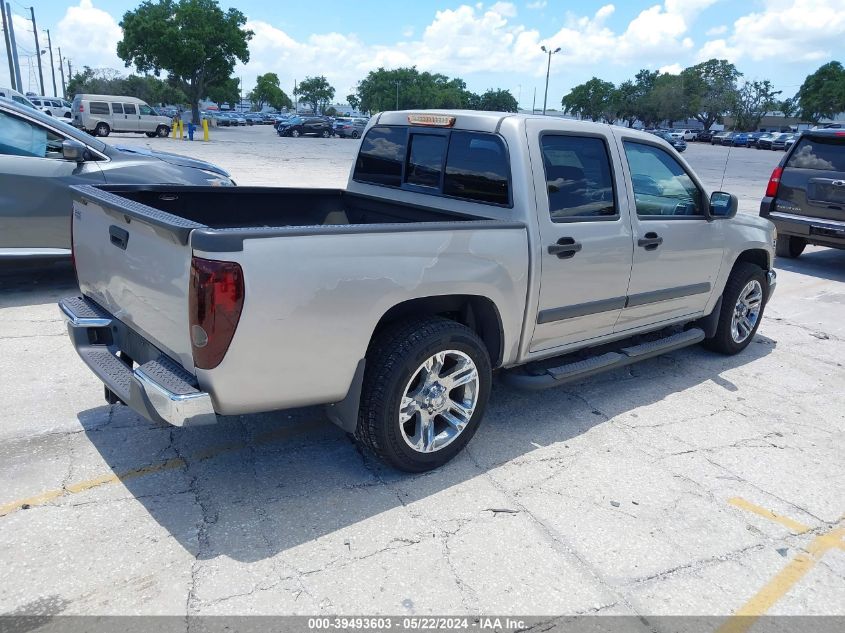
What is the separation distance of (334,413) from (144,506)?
3.27 ft

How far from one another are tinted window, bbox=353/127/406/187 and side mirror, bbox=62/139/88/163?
3083 mm

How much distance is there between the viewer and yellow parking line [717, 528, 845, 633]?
2586 mm

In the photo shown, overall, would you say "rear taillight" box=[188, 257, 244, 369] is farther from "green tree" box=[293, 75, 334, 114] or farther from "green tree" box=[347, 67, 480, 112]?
"green tree" box=[293, 75, 334, 114]

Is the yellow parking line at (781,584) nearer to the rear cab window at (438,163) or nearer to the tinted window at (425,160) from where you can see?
the rear cab window at (438,163)

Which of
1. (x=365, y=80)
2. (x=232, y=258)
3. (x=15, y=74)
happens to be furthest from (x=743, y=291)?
(x=365, y=80)

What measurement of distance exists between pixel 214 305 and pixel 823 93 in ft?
337

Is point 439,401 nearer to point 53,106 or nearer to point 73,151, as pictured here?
point 73,151

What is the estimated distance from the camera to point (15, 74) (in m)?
56.5

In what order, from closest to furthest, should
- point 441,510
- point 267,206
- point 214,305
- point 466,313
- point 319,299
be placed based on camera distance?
point 214,305 < point 319,299 < point 441,510 < point 466,313 < point 267,206

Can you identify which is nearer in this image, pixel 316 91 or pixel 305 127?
pixel 305 127

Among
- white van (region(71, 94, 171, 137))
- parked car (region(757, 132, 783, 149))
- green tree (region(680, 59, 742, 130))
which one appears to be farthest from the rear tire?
green tree (region(680, 59, 742, 130))

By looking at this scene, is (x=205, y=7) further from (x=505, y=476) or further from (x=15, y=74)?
(x=505, y=476)

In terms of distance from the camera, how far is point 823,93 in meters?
85.3

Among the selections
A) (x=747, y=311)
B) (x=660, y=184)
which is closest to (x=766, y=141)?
(x=747, y=311)
